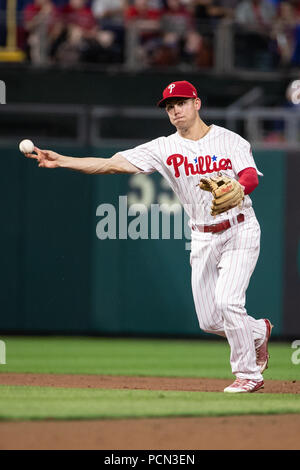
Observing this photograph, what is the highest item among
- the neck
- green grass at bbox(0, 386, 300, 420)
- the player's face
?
the player's face

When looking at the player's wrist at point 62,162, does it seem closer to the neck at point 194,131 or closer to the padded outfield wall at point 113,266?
the neck at point 194,131

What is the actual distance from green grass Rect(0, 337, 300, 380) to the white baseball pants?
5.82 feet

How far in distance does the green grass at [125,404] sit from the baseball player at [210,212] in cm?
42

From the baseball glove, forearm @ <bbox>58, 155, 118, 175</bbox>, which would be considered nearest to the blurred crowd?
forearm @ <bbox>58, 155, 118, 175</bbox>

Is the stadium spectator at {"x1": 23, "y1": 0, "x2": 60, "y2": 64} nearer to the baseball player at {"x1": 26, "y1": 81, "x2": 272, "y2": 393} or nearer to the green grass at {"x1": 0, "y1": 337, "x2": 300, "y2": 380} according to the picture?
the green grass at {"x1": 0, "y1": 337, "x2": 300, "y2": 380}

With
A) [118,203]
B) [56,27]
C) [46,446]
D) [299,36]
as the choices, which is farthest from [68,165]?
[299,36]

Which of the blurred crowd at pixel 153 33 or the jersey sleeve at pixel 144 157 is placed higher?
the blurred crowd at pixel 153 33

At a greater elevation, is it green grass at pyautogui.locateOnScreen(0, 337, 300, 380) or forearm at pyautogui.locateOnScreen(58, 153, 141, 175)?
forearm at pyautogui.locateOnScreen(58, 153, 141, 175)

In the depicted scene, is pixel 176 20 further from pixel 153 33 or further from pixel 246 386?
pixel 246 386

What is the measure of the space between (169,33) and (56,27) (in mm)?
1631

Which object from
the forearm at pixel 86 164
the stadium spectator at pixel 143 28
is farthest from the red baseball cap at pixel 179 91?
the stadium spectator at pixel 143 28

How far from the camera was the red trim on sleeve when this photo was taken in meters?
6.55

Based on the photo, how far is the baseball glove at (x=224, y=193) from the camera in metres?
6.30

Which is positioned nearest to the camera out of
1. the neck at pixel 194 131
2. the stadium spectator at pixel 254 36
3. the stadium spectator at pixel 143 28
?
the neck at pixel 194 131
